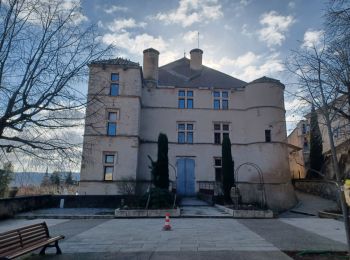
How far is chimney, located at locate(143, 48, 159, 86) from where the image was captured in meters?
26.5

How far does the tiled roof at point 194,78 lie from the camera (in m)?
27.5

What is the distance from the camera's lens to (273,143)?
78.4 ft

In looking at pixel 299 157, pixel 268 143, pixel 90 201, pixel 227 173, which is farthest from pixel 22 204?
pixel 299 157

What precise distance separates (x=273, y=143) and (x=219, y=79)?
9.41 m

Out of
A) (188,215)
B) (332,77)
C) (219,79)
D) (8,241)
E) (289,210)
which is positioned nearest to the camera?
(8,241)

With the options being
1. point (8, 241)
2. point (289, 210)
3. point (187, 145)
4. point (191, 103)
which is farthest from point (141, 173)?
point (8, 241)

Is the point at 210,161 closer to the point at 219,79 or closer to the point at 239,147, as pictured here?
the point at 239,147

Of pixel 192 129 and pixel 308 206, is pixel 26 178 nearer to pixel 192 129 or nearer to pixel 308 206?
pixel 192 129

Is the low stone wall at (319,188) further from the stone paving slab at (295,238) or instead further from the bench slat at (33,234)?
the bench slat at (33,234)

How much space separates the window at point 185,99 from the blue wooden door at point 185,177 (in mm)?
5496

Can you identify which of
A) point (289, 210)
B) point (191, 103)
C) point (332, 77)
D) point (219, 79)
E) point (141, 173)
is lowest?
point (289, 210)

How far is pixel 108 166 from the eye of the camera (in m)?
22.2

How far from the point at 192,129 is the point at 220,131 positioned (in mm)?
2785

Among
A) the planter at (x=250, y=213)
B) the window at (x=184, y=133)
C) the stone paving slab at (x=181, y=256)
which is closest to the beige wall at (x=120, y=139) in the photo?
the window at (x=184, y=133)
